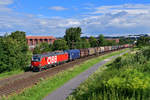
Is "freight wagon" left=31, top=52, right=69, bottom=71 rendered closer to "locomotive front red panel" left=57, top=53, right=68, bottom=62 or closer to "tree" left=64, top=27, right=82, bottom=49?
"locomotive front red panel" left=57, top=53, right=68, bottom=62

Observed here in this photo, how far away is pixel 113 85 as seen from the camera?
755 centimetres

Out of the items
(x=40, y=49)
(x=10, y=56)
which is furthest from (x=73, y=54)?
(x=40, y=49)

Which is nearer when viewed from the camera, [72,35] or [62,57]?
[62,57]

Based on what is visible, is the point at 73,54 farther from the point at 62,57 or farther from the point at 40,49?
the point at 40,49

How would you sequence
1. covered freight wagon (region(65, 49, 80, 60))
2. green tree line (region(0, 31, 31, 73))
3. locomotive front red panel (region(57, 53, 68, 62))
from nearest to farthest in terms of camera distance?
green tree line (region(0, 31, 31, 73))
locomotive front red panel (region(57, 53, 68, 62))
covered freight wagon (region(65, 49, 80, 60))

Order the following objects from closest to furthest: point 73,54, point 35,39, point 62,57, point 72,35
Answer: point 62,57, point 73,54, point 72,35, point 35,39

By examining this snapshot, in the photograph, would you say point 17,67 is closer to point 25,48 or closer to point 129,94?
point 25,48

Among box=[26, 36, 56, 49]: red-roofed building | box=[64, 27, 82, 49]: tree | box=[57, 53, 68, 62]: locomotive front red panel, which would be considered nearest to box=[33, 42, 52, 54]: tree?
box=[57, 53, 68, 62]: locomotive front red panel

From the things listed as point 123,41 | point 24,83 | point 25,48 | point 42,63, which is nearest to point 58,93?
point 24,83

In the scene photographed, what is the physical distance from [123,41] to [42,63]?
6064 inches

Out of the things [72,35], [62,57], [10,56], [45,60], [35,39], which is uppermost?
[72,35]

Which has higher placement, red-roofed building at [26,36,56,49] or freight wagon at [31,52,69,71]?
red-roofed building at [26,36,56,49]

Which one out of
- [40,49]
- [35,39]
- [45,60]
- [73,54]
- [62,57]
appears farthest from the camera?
[35,39]

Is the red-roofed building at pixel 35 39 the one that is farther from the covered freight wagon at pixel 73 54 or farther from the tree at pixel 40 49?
the covered freight wagon at pixel 73 54
